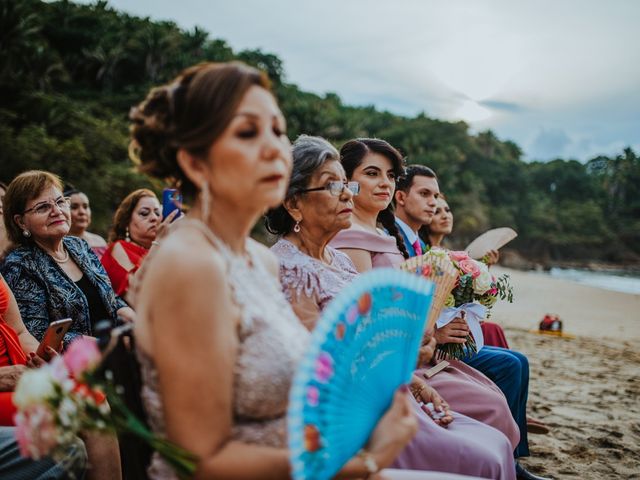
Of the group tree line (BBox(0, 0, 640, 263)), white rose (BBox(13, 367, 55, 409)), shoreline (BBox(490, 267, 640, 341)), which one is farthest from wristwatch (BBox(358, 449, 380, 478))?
shoreline (BBox(490, 267, 640, 341))

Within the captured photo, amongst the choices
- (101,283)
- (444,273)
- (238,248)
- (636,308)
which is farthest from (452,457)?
(636,308)

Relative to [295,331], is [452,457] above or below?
below

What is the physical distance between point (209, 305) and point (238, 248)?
1.19 ft

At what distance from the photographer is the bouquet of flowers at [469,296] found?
3.37m

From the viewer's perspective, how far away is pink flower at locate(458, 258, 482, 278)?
11.0 ft

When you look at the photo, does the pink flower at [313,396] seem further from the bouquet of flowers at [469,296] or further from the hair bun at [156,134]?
the bouquet of flowers at [469,296]

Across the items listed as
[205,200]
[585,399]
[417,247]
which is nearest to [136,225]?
[417,247]

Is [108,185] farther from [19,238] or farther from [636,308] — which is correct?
[636,308]

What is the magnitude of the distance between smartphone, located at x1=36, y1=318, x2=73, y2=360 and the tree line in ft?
12.5

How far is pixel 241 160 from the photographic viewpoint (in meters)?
1.43

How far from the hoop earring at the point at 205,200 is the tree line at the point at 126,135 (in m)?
5.26

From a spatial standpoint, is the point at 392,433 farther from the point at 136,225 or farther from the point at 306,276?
the point at 136,225

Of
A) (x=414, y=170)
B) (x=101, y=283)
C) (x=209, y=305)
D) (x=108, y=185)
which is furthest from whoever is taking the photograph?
(x=108, y=185)

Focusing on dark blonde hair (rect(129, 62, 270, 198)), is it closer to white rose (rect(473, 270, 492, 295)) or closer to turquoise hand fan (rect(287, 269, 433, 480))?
turquoise hand fan (rect(287, 269, 433, 480))
